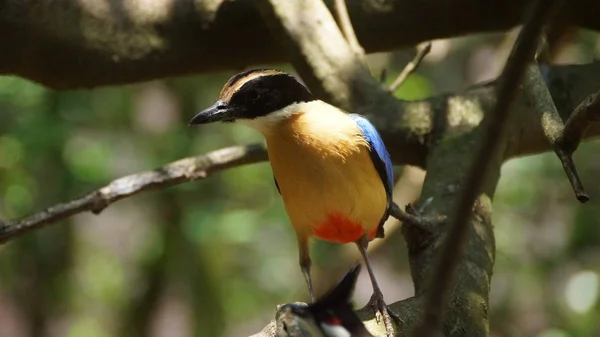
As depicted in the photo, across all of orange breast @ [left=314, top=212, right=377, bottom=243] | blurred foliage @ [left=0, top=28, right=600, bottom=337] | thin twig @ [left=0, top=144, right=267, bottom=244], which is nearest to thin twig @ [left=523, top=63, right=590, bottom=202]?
orange breast @ [left=314, top=212, right=377, bottom=243]

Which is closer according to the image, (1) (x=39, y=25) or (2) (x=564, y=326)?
(1) (x=39, y=25)

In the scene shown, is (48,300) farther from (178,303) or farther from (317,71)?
(317,71)

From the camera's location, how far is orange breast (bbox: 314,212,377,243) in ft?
6.96

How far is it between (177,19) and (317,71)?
1.70ft

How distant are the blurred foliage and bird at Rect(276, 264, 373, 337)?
2383 mm

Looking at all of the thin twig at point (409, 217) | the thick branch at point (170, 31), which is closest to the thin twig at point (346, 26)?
the thick branch at point (170, 31)

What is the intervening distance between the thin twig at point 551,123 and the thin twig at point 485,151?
2.08 ft

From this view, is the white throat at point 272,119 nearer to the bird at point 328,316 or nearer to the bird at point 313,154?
the bird at point 313,154

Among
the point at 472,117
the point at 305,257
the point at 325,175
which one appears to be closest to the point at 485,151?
the point at 325,175

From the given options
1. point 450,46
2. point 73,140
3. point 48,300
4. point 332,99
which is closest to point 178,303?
point 48,300

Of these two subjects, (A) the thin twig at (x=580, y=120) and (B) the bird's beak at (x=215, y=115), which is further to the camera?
(B) the bird's beak at (x=215, y=115)

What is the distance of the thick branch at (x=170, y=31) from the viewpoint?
2.56 metres

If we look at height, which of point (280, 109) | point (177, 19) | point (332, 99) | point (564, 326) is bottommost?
point (564, 326)

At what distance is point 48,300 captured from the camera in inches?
195
